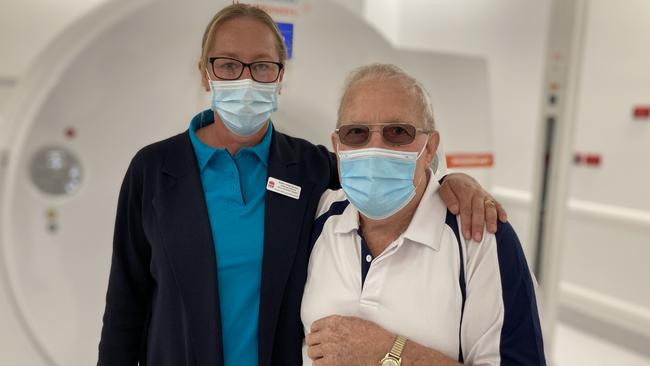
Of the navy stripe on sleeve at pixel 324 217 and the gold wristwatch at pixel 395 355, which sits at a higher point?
the navy stripe on sleeve at pixel 324 217

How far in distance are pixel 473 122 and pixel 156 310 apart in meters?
1.18

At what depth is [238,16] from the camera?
971 mm

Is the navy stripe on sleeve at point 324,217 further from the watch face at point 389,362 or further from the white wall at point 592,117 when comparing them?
the white wall at point 592,117

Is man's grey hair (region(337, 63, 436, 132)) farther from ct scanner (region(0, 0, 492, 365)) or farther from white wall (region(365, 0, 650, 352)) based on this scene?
white wall (region(365, 0, 650, 352))

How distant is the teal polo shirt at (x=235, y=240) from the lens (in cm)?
104

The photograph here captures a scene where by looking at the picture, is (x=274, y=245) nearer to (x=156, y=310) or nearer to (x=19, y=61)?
(x=156, y=310)

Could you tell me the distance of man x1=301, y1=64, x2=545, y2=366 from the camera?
3.22 ft

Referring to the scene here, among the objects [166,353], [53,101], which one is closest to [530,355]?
[166,353]

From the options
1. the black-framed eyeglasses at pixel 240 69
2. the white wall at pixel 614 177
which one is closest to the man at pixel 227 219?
the black-framed eyeglasses at pixel 240 69

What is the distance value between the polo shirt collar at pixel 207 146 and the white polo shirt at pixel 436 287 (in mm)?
218

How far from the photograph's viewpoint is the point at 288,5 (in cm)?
123

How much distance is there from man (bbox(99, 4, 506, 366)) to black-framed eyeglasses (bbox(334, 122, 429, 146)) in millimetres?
153

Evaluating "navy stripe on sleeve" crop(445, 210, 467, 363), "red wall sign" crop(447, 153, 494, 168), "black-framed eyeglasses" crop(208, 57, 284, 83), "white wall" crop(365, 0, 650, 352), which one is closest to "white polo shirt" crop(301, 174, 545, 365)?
"navy stripe on sleeve" crop(445, 210, 467, 363)

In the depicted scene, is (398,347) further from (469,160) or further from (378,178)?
(469,160)
